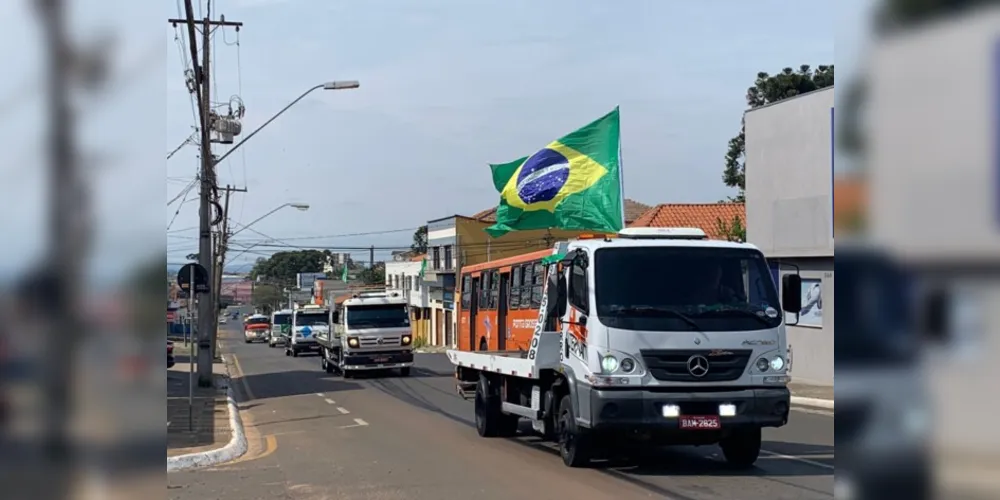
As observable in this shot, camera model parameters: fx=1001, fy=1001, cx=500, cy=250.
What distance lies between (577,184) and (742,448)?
6.03 m

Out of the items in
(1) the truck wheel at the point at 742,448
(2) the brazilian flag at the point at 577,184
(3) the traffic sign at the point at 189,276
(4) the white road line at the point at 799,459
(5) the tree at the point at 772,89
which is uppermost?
(5) the tree at the point at 772,89

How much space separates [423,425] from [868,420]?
50.2 feet

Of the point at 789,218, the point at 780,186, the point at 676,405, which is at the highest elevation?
the point at 780,186

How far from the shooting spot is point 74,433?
2414 millimetres

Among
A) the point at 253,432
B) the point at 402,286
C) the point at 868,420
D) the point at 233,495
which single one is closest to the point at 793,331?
the point at 253,432

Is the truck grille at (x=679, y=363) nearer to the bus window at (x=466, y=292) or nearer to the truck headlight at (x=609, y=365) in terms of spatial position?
the truck headlight at (x=609, y=365)

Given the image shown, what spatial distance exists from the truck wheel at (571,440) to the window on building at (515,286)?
3.19 meters

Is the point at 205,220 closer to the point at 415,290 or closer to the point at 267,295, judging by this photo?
the point at 415,290

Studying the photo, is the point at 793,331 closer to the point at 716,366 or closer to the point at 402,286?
the point at 716,366

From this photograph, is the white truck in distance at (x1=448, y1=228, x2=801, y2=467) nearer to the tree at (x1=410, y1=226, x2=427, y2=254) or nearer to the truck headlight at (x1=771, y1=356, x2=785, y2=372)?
the truck headlight at (x1=771, y1=356, x2=785, y2=372)

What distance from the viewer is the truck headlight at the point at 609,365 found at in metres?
10.3

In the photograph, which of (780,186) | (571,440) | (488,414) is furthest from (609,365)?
(780,186)

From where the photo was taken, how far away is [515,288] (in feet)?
48.9

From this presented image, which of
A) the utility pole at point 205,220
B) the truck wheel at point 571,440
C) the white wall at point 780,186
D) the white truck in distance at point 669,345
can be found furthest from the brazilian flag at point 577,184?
the utility pole at point 205,220
